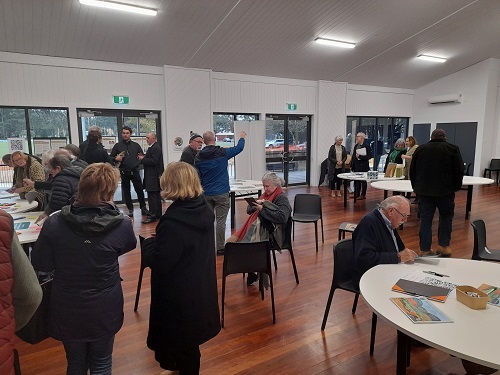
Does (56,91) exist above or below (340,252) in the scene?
above

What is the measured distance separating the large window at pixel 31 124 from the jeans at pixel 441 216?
654cm

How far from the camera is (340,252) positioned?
8.21ft

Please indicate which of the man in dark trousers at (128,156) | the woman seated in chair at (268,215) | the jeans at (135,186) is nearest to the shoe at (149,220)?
the man in dark trousers at (128,156)

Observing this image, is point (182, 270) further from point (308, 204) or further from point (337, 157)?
point (337, 157)

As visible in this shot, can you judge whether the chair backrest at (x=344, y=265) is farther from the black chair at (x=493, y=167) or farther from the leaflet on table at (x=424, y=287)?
the black chair at (x=493, y=167)

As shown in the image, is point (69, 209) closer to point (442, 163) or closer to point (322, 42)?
point (442, 163)

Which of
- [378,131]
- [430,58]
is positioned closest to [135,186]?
[430,58]

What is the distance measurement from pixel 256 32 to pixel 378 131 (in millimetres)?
6658

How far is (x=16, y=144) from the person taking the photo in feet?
21.2

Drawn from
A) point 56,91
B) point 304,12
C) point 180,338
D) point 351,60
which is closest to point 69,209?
point 180,338

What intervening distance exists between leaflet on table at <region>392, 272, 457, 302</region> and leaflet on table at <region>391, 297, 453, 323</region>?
2.6 inches

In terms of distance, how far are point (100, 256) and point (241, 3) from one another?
4.99 meters

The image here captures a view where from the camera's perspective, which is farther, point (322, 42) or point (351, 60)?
point (351, 60)

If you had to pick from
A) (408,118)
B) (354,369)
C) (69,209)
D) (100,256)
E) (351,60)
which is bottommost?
(354,369)
